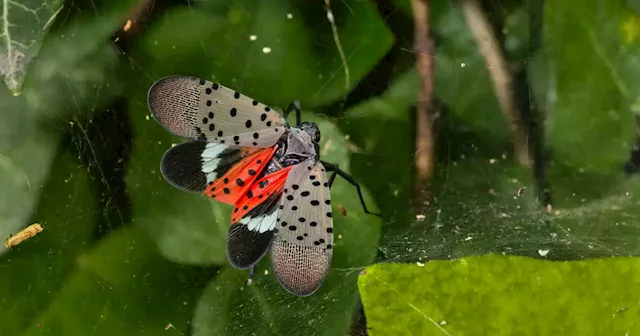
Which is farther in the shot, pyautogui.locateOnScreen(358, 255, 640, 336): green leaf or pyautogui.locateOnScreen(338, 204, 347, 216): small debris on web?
pyautogui.locateOnScreen(338, 204, 347, 216): small debris on web

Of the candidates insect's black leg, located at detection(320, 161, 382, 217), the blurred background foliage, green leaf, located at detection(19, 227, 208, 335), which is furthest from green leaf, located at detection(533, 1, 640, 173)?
green leaf, located at detection(19, 227, 208, 335)

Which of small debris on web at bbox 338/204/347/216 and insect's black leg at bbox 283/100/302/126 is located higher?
insect's black leg at bbox 283/100/302/126

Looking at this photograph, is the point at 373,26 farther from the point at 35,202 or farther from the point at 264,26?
the point at 35,202

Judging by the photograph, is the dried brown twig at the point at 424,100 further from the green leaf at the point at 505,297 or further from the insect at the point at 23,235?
the insect at the point at 23,235

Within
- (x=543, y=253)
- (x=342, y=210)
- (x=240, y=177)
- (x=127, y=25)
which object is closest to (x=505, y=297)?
(x=543, y=253)

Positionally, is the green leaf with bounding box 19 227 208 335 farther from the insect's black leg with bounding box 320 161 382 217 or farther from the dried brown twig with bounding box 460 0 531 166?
the dried brown twig with bounding box 460 0 531 166

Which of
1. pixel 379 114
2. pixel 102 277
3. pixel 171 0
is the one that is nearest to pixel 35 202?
pixel 102 277
